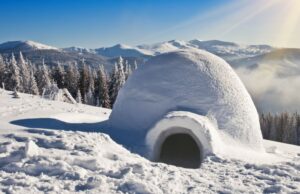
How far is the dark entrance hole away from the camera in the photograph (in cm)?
1290

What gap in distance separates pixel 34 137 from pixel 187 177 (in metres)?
4.53

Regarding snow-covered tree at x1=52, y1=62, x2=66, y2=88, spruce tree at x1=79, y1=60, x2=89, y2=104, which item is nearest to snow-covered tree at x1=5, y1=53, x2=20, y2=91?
snow-covered tree at x1=52, y1=62, x2=66, y2=88

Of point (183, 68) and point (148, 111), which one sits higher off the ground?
point (183, 68)

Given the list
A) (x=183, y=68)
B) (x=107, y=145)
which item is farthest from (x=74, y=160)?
(x=183, y=68)

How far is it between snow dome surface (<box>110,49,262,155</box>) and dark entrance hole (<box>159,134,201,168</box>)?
151cm

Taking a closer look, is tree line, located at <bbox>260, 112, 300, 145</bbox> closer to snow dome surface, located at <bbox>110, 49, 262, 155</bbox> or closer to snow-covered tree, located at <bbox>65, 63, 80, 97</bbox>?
snow-covered tree, located at <bbox>65, 63, 80, 97</bbox>

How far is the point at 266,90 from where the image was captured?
539ft

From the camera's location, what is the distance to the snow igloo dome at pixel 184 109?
11211 millimetres

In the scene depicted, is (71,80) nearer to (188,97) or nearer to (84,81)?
(84,81)

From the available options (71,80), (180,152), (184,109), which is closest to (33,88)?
(71,80)

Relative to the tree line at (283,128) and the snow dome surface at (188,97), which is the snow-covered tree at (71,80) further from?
the snow dome surface at (188,97)

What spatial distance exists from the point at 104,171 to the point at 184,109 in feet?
14.6

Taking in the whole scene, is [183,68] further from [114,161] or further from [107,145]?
[114,161]

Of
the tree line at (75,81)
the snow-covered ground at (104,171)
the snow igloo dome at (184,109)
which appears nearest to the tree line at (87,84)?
the tree line at (75,81)
